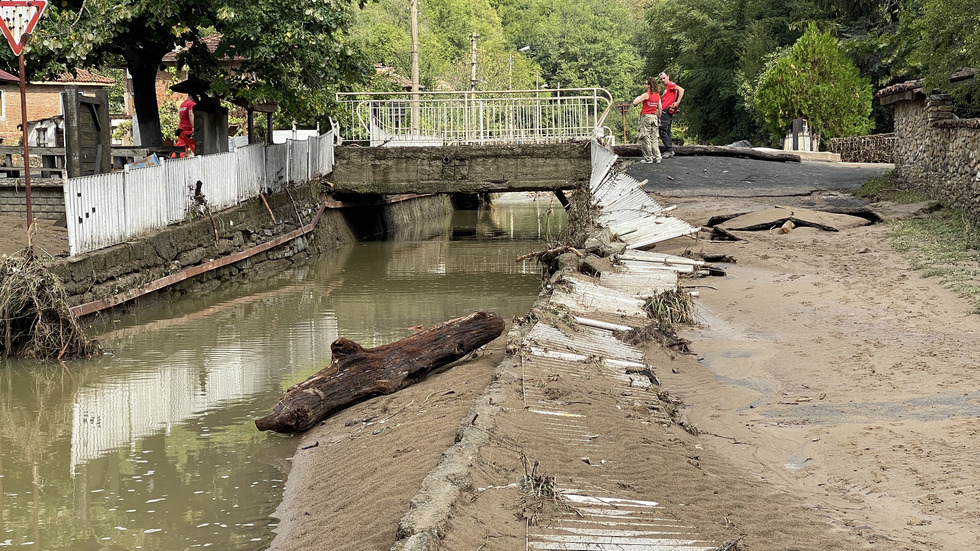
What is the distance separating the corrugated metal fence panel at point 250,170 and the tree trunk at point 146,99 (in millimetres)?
2140

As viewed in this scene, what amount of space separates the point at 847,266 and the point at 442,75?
212 feet

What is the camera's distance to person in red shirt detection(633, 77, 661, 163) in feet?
77.7

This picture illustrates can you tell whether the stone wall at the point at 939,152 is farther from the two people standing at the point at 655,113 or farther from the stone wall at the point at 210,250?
the stone wall at the point at 210,250

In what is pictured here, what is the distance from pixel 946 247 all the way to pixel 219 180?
11.9m

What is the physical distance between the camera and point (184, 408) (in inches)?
392

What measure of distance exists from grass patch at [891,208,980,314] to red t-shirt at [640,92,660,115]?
761cm

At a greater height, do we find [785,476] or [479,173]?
[479,173]

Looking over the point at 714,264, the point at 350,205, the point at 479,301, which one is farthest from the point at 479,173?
the point at 714,264

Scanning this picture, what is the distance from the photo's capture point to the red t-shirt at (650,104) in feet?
77.8

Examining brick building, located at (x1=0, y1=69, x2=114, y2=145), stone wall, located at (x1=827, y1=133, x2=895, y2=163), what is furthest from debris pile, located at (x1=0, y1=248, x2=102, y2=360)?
brick building, located at (x1=0, y1=69, x2=114, y2=145)

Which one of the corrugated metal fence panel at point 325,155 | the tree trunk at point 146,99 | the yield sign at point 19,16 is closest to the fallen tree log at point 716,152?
the corrugated metal fence panel at point 325,155

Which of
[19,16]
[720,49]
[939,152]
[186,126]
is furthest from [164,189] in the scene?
[720,49]

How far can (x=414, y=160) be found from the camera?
2478 centimetres

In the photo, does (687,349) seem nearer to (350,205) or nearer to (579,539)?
(579,539)
